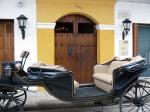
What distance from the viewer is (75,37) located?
430 inches

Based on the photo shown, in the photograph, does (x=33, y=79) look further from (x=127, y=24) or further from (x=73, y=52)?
(x=127, y=24)

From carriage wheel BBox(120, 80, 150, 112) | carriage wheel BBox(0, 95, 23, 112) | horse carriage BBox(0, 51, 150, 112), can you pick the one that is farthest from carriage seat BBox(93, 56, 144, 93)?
carriage wheel BBox(0, 95, 23, 112)

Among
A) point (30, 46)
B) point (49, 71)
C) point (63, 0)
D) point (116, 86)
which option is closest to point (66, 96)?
point (49, 71)

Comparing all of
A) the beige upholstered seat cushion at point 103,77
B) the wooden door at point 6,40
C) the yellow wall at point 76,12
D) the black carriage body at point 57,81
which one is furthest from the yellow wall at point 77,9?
the black carriage body at point 57,81

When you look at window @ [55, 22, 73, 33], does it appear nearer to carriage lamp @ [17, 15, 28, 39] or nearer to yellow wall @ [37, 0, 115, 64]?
yellow wall @ [37, 0, 115, 64]

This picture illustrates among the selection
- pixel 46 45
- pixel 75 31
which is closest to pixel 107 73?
pixel 46 45

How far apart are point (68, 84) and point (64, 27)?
191 inches

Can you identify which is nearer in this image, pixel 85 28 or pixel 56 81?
pixel 56 81

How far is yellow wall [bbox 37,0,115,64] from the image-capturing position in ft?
34.0

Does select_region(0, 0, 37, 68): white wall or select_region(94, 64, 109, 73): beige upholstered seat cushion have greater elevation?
select_region(0, 0, 37, 68): white wall

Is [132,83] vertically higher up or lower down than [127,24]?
lower down

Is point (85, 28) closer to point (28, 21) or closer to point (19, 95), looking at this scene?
point (28, 21)

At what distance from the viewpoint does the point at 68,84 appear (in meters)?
6.34

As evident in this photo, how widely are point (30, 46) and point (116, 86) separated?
4398 mm
